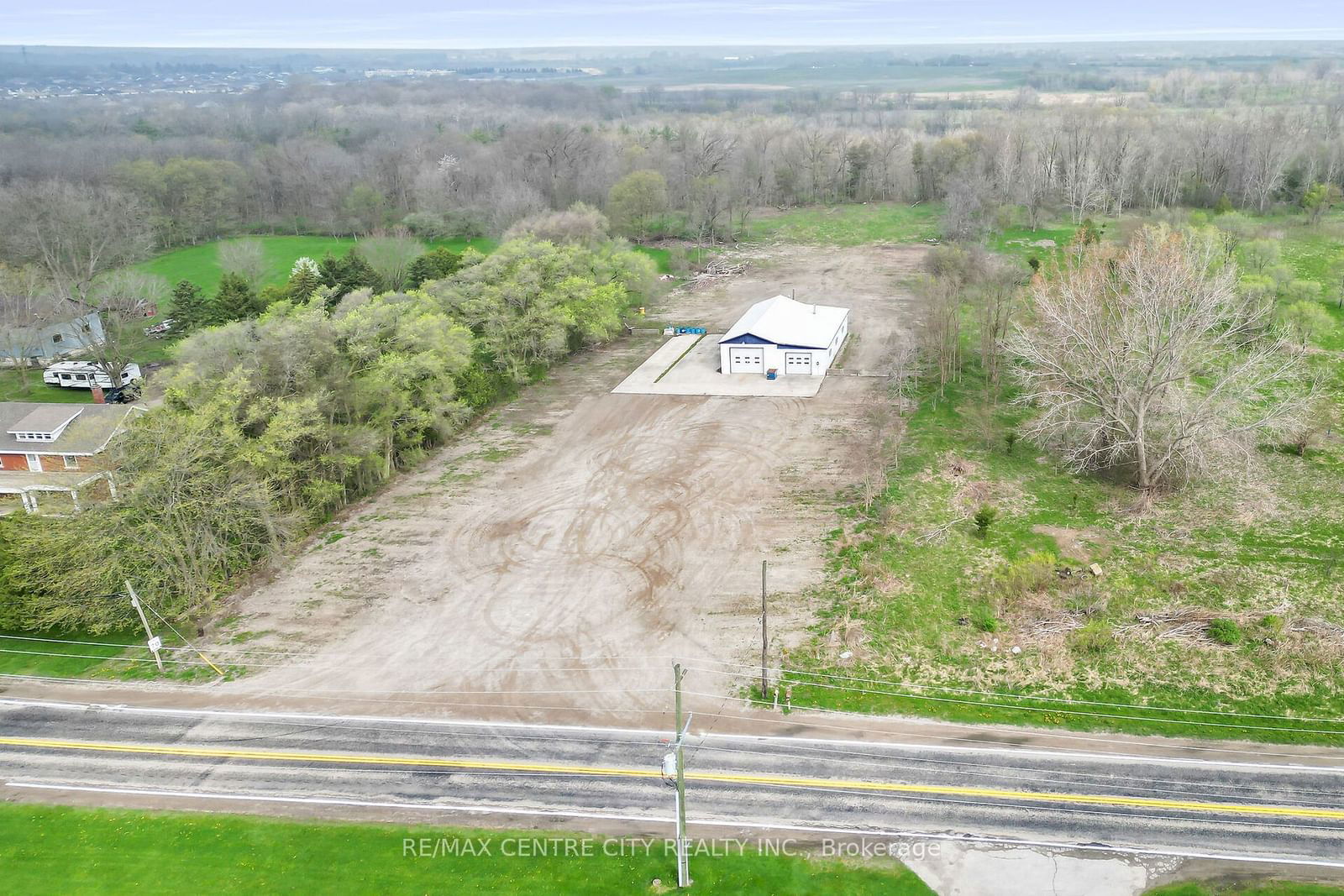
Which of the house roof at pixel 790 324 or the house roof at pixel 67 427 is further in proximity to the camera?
the house roof at pixel 790 324

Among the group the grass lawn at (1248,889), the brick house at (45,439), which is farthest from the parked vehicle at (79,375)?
the grass lawn at (1248,889)

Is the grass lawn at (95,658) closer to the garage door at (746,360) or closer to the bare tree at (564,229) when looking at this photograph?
the garage door at (746,360)

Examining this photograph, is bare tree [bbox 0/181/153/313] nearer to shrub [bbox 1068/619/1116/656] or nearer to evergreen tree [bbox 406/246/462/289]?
evergreen tree [bbox 406/246/462/289]

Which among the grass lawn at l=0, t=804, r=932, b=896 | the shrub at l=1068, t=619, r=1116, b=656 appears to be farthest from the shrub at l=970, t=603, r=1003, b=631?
the grass lawn at l=0, t=804, r=932, b=896

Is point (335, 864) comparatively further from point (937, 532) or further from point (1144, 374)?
point (1144, 374)

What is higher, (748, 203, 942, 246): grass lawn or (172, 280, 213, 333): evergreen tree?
(172, 280, 213, 333): evergreen tree

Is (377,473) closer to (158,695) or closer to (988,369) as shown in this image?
(158,695)
